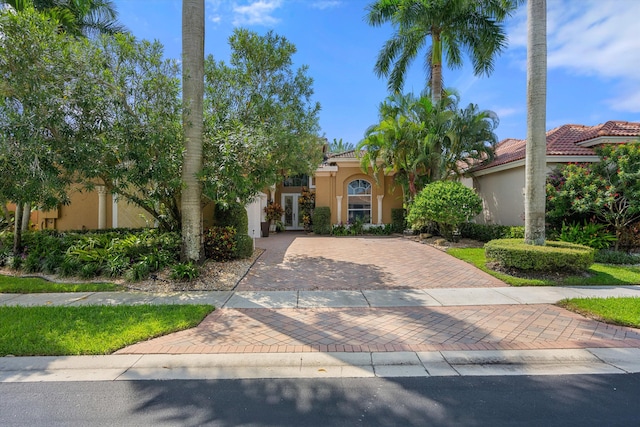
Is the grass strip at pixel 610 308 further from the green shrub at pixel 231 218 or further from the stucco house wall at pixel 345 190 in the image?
the stucco house wall at pixel 345 190

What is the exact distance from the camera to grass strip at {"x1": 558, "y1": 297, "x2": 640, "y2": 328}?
545 centimetres

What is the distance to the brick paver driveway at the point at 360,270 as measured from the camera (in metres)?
8.06

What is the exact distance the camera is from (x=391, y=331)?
510cm

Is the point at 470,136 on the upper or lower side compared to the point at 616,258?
upper

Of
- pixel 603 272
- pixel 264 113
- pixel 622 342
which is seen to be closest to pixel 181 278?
pixel 264 113

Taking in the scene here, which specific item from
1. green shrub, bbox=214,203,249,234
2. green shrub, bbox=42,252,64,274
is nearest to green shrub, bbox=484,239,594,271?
green shrub, bbox=214,203,249,234

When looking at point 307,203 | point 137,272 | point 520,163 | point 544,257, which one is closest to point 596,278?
point 544,257

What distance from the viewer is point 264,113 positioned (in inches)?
389

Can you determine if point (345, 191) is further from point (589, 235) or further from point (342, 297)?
point (342, 297)

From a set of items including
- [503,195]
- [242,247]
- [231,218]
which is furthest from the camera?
[503,195]

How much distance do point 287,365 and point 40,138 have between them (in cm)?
644

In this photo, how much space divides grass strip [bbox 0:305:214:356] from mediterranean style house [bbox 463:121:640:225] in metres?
13.2

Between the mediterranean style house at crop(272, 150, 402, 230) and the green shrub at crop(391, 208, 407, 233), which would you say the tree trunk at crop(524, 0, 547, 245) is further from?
the mediterranean style house at crop(272, 150, 402, 230)

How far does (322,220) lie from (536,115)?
11886mm
